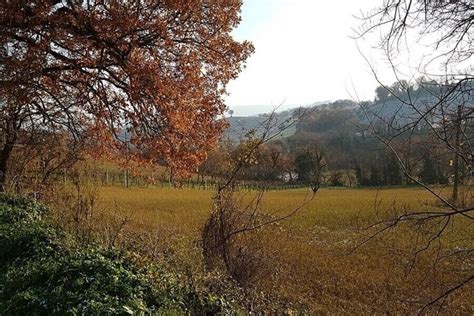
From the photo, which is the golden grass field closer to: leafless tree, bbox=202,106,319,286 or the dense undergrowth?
leafless tree, bbox=202,106,319,286

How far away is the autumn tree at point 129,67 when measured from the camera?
29.4 ft

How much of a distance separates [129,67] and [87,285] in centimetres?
641

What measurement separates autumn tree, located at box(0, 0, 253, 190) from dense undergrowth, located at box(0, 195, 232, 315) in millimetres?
4704

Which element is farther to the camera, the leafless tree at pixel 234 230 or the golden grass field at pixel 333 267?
the leafless tree at pixel 234 230

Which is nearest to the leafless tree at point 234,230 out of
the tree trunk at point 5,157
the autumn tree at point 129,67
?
the autumn tree at point 129,67

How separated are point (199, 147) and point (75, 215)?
4342 mm

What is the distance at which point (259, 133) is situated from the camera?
8.25 m

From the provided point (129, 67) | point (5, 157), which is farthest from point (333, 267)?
point (5, 157)

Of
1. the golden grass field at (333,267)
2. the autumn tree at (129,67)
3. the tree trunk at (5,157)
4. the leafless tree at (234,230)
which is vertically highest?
the autumn tree at (129,67)

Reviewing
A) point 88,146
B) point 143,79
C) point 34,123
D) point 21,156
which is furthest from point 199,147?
point 21,156

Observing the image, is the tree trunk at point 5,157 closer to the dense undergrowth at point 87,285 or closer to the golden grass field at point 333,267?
the golden grass field at point 333,267

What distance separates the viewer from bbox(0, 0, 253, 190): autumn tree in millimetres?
8969

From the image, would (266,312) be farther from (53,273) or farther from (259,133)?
(259,133)

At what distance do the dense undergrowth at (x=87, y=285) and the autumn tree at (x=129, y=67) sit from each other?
4.70m
